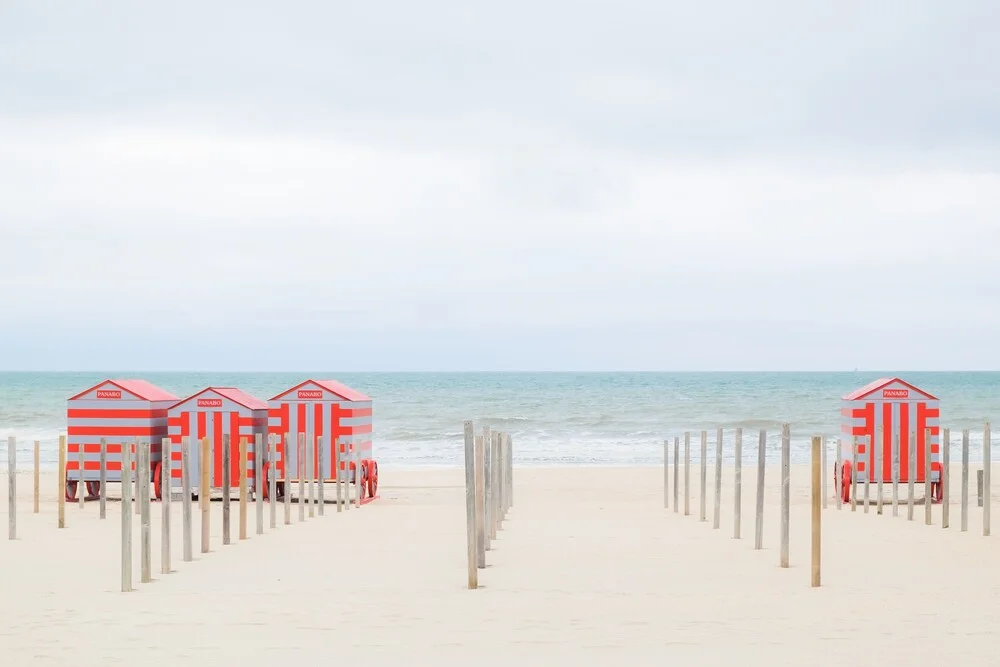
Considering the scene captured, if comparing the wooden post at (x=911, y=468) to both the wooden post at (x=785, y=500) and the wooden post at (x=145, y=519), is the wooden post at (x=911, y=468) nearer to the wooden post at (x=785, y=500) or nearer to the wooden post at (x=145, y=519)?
the wooden post at (x=785, y=500)

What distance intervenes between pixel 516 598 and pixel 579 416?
166 ft

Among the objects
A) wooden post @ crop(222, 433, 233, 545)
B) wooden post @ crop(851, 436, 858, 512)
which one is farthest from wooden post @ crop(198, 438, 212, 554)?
wooden post @ crop(851, 436, 858, 512)

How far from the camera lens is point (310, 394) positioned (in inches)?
848

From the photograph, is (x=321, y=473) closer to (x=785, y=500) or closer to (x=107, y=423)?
(x=107, y=423)

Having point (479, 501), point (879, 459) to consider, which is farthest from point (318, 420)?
point (479, 501)

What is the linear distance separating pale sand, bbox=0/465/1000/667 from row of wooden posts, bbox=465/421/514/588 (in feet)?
0.96

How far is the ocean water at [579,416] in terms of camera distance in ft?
137

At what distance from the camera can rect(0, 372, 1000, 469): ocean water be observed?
4188 cm

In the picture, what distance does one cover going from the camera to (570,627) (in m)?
9.77

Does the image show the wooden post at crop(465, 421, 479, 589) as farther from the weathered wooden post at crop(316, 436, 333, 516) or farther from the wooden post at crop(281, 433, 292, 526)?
the weathered wooden post at crop(316, 436, 333, 516)

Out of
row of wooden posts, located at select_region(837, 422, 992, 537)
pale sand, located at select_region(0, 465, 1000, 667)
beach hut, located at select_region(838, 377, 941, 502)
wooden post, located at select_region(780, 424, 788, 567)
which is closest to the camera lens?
pale sand, located at select_region(0, 465, 1000, 667)

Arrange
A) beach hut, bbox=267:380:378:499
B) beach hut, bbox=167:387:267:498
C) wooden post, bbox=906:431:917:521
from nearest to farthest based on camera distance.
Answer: wooden post, bbox=906:431:917:521
beach hut, bbox=167:387:267:498
beach hut, bbox=267:380:378:499

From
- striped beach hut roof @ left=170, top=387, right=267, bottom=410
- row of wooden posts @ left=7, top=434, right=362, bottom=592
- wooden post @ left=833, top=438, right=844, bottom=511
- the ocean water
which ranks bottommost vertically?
the ocean water

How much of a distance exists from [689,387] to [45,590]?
305ft
